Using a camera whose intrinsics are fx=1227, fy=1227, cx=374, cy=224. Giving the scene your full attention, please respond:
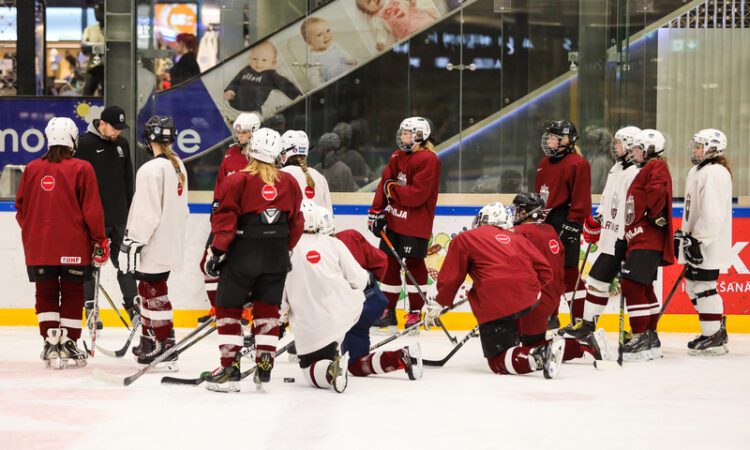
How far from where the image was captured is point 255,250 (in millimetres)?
5137

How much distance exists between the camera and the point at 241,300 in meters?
5.18

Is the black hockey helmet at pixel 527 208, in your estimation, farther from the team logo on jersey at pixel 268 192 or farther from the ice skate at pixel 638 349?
the team logo on jersey at pixel 268 192

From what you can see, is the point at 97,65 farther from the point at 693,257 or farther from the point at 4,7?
the point at 693,257

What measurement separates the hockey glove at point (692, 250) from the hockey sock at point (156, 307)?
289cm

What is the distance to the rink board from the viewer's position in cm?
773

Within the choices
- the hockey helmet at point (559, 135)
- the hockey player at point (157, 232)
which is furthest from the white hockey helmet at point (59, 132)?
the hockey helmet at point (559, 135)

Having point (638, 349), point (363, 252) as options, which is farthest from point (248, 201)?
point (638, 349)

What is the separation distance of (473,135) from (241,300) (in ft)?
14.3

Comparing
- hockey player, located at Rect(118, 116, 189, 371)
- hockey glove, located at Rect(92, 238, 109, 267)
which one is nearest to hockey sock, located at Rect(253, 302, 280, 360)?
hockey player, located at Rect(118, 116, 189, 371)

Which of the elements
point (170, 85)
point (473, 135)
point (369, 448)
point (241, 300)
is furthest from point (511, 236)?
point (170, 85)

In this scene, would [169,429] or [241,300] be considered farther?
[241,300]

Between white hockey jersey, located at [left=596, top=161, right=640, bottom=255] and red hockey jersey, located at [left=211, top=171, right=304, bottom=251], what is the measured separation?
7.85 feet

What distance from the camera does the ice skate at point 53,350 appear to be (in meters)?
5.91

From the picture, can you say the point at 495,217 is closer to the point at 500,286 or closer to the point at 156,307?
the point at 500,286
